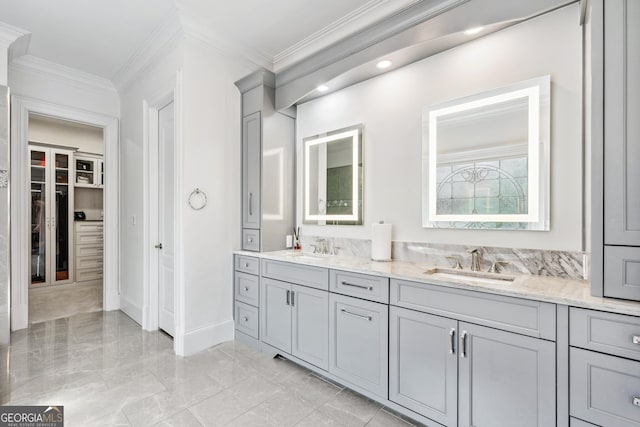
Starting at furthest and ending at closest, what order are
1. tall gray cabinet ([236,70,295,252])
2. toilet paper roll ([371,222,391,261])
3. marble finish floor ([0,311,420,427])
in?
tall gray cabinet ([236,70,295,252]) → toilet paper roll ([371,222,391,261]) → marble finish floor ([0,311,420,427])

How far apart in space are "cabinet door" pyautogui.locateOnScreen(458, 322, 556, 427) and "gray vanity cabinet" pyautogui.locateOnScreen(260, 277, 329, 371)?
97cm

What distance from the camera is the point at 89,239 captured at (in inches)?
215

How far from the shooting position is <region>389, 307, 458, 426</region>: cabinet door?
1.66m

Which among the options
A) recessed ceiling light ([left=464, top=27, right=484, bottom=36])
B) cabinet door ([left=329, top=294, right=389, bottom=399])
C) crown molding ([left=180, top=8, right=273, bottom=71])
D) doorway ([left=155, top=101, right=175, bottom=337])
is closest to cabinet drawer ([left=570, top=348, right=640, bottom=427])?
cabinet door ([left=329, top=294, right=389, bottom=399])

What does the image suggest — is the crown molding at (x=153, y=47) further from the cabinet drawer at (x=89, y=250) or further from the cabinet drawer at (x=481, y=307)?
the cabinet drawer at (x=89, y=250)

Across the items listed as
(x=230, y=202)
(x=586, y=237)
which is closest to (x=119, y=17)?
(x=230, y=202)

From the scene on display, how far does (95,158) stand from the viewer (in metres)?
5.54

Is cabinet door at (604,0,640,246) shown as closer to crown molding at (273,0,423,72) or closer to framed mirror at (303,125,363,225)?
crown molding at (273,0,423,72)

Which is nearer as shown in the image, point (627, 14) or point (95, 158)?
point (627, 14)

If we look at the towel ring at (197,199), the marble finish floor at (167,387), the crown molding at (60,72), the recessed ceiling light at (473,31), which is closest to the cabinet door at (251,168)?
the towel ring at (197,199)

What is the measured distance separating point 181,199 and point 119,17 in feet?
5.37

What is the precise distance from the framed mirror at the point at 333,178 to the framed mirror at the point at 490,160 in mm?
650

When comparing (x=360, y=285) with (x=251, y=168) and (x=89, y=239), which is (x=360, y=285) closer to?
(x=251, y=168)

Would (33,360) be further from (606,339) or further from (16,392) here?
(606,339)
